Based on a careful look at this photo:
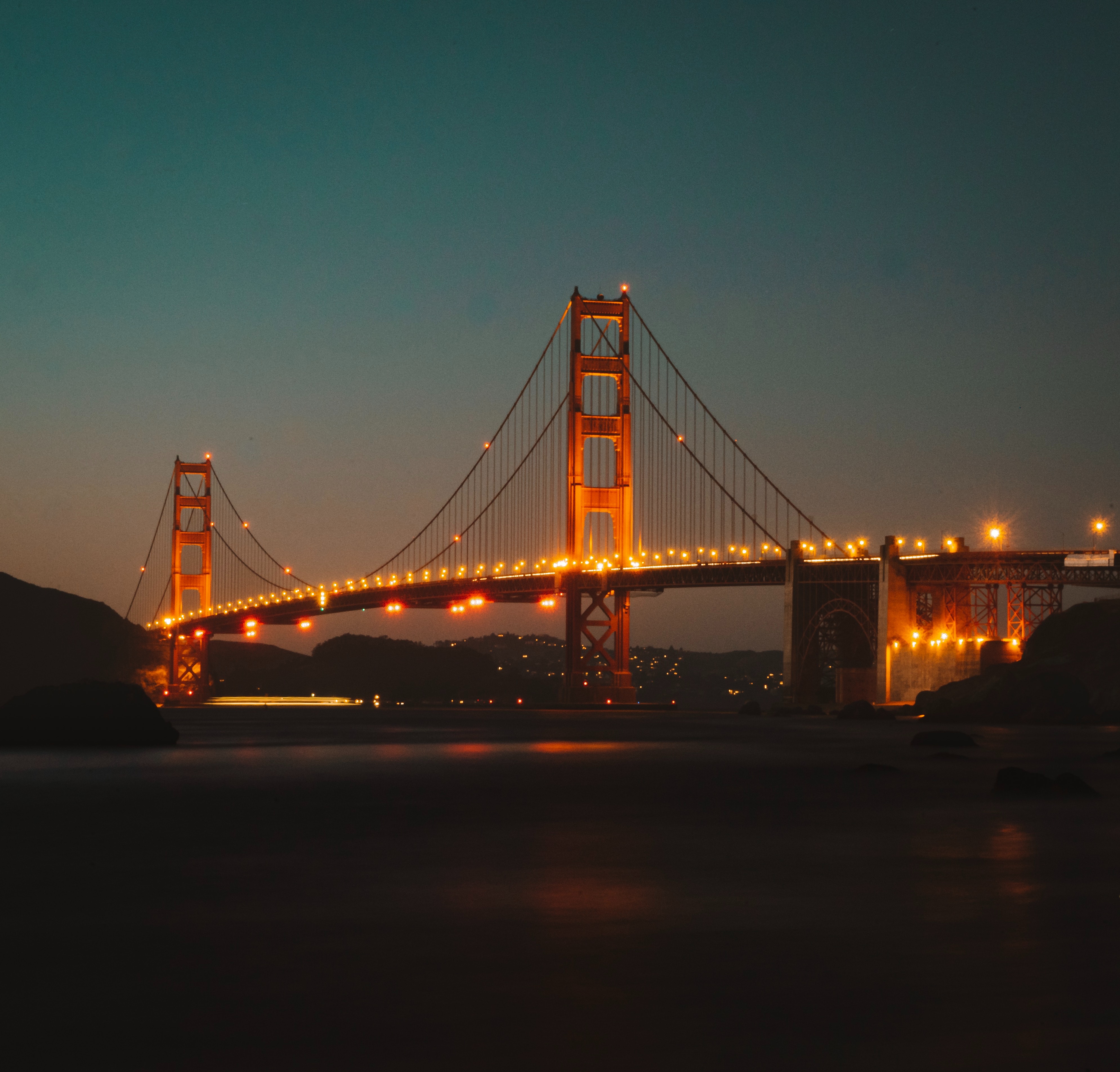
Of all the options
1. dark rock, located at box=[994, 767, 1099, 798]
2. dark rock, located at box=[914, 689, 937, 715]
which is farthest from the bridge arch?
Result: dark rock, located at box=[994, 767, 1099, 798]

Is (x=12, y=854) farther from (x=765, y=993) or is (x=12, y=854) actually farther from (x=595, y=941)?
(x=765, y=993)

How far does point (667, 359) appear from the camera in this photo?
84812mm

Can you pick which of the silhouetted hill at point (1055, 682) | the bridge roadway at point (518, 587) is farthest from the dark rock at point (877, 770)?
the bridge roadway at point (518, 587)

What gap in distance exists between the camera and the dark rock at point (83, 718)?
35.1m

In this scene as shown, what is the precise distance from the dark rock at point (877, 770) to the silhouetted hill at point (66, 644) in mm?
82182

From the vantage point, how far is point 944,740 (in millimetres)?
34719

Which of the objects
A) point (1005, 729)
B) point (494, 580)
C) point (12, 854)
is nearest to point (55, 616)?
point (494, 580)

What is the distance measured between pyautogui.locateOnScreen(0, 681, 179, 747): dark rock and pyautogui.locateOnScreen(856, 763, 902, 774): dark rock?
1787cm

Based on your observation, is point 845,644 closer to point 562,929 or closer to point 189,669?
point 189,669

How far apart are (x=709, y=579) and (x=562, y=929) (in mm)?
61963

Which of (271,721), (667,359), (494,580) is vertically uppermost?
(667,359)

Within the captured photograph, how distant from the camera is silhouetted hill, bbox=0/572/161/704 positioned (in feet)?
339

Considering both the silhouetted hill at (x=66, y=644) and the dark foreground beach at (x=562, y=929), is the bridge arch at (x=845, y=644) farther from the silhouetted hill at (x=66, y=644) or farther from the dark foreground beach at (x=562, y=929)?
the silhouetted hill at (x=66, y=644)

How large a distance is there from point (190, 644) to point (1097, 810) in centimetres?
9449
